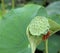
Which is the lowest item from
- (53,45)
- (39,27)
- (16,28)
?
(53,45)

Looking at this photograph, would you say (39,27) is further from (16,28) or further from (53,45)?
(53,45)

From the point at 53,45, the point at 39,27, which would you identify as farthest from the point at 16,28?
the point at 39,27

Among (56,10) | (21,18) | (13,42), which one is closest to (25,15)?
(21,18)

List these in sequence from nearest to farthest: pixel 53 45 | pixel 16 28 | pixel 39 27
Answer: pixel 39 27, pixel 16 28, pixel 53 45

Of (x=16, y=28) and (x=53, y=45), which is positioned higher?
(x=16, y=28)

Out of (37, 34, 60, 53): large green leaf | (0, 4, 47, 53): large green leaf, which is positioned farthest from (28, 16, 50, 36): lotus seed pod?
(37, 34, 60, 53): large green leaf

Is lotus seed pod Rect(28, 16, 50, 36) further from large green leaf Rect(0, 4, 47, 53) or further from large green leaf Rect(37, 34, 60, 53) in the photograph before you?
large green leaf Rect(37, 34, 60, 53)

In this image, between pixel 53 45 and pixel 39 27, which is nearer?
pixel 39 27

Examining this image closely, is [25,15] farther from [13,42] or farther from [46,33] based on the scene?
[46,33]

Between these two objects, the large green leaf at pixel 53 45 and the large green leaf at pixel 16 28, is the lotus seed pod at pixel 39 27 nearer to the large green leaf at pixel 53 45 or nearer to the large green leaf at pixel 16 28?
the large green leaf at pixel 16 28
